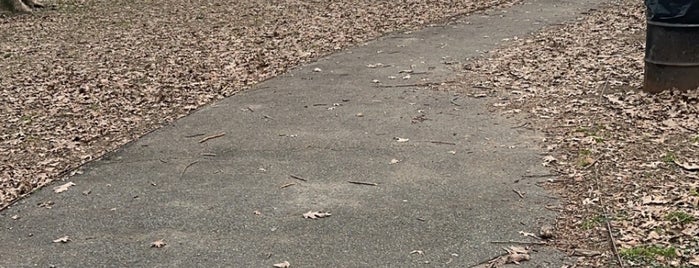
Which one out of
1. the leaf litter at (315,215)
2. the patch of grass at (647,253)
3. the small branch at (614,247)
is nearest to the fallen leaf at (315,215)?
the leaf litter at (315,215)

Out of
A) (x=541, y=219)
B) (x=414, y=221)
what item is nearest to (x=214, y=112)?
(x=414, y=221)

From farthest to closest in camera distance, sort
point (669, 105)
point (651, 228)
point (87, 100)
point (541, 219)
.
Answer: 1. point (87, 100)
2. point (669, 105)
3. point (541, 219)
4. point (651, 228)

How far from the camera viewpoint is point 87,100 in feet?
29.2

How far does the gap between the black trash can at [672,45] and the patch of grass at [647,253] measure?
10.9 ft

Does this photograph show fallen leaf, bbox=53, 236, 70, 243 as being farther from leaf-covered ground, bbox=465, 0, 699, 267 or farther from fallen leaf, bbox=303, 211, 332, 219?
leaf-covered ground, bbox=465, 0, 699, 267

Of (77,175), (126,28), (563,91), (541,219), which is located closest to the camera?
(541,219)

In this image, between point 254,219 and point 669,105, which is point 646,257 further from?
point 669,105

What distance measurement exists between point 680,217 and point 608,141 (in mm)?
1589

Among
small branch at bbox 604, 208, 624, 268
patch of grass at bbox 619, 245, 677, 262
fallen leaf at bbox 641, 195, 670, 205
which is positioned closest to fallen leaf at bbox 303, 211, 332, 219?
small branch at bbox 604, 208, 624, 268

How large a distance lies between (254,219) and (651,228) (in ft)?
8.42

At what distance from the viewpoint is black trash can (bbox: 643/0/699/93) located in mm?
6879

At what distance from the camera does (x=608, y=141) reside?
20.3ft

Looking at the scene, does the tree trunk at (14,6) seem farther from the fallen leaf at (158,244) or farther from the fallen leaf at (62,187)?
the fallen leaf at (158,244)

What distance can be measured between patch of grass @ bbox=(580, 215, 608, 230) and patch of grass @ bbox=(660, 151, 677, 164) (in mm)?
1155
